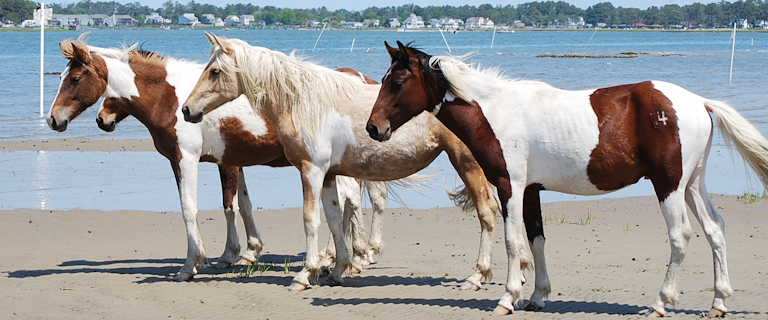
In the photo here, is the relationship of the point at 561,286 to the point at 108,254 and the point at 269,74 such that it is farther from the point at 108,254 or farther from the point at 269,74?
the point at 108,254

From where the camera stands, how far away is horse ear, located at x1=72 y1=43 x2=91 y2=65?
306 inches

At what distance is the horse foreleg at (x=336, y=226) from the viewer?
754 centimetres

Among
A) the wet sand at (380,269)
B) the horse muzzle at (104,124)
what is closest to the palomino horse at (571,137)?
the wet sand at (380,269)

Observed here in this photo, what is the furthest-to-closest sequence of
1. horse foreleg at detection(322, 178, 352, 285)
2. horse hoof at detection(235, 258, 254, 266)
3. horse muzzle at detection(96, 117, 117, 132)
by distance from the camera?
1. horse hoof at detection(235, 258, 254, 266)
2. horse muzzle at detection(96, 117, 117, 132)
3. horse foreleg at detection(322, 178, 352, 285)

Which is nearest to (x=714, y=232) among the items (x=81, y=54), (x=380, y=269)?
(x=380, y=269)

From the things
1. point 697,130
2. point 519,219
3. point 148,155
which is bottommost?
point 148,155

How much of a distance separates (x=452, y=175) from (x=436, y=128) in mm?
7009

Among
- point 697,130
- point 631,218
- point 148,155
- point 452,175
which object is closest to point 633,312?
point 697,130

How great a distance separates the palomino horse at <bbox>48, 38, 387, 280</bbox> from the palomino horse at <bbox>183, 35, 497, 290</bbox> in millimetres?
723

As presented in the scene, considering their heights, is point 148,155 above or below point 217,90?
below

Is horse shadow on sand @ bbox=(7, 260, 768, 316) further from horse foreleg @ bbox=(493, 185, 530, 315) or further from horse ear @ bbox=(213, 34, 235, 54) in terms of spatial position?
horse ear @ bbox=(213, 34, 235, 54)

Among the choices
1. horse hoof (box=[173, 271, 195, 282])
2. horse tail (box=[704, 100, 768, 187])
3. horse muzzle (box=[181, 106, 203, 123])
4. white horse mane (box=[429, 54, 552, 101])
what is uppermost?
white horse mane (box=[429, 54, 552, 101])

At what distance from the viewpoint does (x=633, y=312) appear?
6.12m

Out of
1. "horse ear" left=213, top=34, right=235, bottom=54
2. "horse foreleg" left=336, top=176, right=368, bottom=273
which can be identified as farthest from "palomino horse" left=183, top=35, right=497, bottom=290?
"horse foreleg" left=336, top=176, right=368, bottom=273
